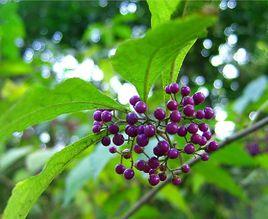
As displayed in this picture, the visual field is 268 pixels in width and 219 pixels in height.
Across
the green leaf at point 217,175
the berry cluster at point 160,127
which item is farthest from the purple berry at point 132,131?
the green leaf at point 217,175

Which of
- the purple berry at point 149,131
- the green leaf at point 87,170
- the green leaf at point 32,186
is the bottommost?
the green leaf at point 87,170

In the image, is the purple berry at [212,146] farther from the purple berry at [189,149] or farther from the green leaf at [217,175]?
the green leaf at [217,175]

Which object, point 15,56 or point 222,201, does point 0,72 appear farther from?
point 222,201

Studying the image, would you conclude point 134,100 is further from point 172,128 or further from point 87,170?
point 87,170

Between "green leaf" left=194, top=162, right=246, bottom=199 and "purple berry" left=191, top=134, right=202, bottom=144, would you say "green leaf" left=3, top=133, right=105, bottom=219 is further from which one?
"green leaf" left=194, top=162, right=246, bottom=199

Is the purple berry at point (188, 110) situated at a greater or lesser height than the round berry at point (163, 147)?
greater

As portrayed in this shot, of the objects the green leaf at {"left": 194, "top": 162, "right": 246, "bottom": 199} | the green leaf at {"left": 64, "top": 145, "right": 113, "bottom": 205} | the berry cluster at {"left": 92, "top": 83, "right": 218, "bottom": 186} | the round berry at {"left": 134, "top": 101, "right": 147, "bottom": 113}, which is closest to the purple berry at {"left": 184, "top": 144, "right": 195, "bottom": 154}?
the berry cluster at {"left": 92, "top": 83, "right": 218, "bottom": 186}

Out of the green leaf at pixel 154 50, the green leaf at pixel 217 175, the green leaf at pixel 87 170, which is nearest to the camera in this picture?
the green leaf at pixel 154 50
